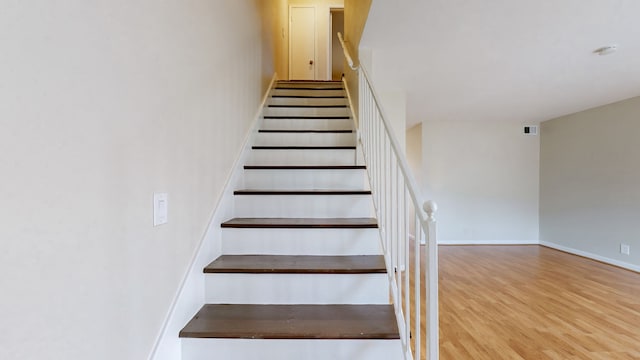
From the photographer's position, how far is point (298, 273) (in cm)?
161

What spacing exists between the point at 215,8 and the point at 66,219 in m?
1.50

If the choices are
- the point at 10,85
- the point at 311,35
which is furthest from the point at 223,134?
the point at 311,35

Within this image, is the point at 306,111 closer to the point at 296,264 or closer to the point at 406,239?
the point at 296,264

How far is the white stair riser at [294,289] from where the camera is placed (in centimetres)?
160

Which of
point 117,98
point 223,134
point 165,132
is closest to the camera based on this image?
point 117,98

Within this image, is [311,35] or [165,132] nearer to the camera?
[165,132]

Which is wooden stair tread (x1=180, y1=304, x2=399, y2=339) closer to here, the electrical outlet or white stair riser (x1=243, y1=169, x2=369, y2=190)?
white stair riser (x1=243, y1=169, x2=369, y2=190)

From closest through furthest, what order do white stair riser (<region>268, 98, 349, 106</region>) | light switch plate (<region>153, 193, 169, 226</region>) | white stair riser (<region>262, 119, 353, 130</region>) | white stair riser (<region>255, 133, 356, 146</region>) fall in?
1. light switch plate (<region>153, 193, 169, 226</region>)
2. white stair riser (<region>255, 133, 356, 146</region>)
3. white stair riser (<region>262, 119, 353, 130</region>)
4. white stair riser (<region>268, 98, 349, 106</region>)

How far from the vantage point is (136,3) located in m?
1.01

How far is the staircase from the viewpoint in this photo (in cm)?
134

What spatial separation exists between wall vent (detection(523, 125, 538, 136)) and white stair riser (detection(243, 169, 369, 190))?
4.87 meters

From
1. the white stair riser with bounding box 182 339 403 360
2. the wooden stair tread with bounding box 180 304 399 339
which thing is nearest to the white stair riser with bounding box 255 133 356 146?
the wooden stair tread with bounding box 180 304 399 339

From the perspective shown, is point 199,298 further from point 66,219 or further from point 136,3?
point 136,3

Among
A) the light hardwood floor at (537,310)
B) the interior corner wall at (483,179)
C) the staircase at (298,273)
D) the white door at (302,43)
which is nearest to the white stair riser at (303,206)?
the staircase at (298,273)
